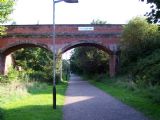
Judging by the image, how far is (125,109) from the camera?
57.5ft

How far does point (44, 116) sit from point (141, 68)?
67.9 feet

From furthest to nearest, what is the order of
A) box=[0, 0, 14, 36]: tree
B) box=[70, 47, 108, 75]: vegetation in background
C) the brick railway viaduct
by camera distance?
box=[70, 47, 108, 75]: vegetation in background, the brick railway viaduct, box=[0, 0, 14, 36]: tree

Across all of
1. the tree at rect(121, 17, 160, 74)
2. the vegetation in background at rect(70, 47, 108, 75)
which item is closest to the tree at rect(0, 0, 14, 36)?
the tree at rect(121, 17, 160, 74)

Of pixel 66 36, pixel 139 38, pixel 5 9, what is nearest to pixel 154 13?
pixel 5 9

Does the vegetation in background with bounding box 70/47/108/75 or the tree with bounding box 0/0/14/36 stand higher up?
the tree with bounding box 0/0/14/36

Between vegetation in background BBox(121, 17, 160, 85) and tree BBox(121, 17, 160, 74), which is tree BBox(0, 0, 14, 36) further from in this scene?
tree BBox(121, 17, 160, 74)

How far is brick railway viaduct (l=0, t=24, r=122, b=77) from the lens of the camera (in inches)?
1909

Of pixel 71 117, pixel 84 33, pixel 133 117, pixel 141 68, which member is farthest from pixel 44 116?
pixel 84 33

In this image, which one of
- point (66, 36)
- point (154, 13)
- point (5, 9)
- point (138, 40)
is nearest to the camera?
point (154, 13)

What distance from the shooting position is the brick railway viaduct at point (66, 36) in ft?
159

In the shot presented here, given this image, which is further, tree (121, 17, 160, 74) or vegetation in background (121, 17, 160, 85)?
tree (121, 17, 160, 74)

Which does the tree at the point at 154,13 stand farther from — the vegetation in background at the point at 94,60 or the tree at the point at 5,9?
the vegetation in background at the point at 94,60

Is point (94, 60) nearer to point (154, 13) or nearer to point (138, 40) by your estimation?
point (138, 40)

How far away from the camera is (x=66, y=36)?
4878cm
